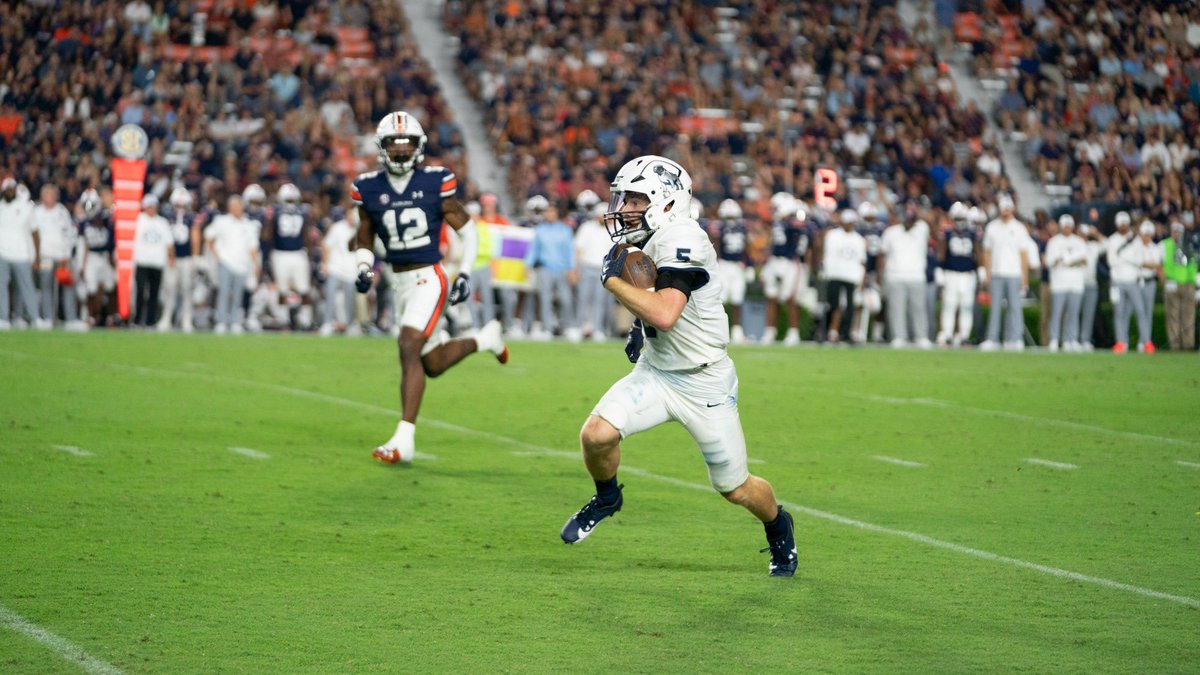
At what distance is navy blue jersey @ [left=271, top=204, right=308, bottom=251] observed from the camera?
69.2 feet

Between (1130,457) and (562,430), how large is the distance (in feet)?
12.1

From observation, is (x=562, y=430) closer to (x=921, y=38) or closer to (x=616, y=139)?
(x=616, y=139)

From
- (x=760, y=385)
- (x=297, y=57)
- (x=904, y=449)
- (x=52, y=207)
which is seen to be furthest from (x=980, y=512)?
(x=297, y=57)

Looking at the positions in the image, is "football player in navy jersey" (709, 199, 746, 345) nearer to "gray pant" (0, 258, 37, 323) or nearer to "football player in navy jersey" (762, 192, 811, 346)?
"football player in navy jersey" (762, 192, 811, 346)

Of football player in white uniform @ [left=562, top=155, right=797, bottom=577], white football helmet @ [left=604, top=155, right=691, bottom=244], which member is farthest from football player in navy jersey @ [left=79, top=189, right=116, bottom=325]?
white football helmet @ [left=604, top=155, right=691, bottom=244]

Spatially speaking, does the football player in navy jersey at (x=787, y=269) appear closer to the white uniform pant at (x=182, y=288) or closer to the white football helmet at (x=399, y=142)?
the white uniform pant at (x=182, y=288)

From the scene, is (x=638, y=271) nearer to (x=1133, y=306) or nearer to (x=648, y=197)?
(x=648, y=197)

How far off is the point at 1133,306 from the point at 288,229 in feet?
36.5

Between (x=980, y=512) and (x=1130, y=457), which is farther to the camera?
(x=1130, y=457)

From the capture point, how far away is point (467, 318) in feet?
71.0

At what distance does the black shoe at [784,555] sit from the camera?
245 inches

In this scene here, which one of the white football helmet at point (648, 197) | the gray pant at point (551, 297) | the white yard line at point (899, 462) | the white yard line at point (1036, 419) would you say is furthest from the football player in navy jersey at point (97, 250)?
the white football helmet at point (648, 197)

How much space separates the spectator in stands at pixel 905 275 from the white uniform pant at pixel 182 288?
9.17m

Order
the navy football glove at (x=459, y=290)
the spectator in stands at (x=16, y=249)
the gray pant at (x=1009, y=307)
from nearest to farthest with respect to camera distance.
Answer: the navy football glove at (x=459, y=290)
the spectator in stands at (x=16, y=249)
the gray pant at (x=1009, y=307)
